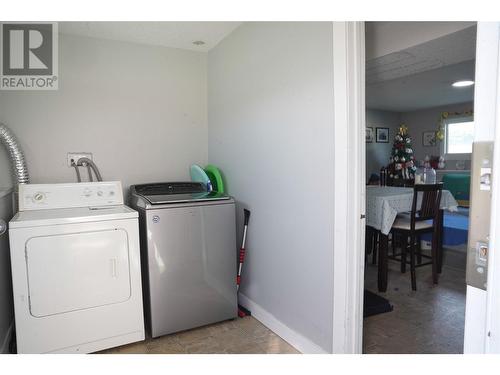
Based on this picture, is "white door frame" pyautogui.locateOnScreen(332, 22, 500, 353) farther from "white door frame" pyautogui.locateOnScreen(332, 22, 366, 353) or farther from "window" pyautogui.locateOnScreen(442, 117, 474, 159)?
"window" pyautogui.locateOnScreen(442, 117, 474, 159)

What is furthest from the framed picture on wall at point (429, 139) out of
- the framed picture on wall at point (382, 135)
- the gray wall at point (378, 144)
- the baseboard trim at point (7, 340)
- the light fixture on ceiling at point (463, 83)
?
the baseboard trim at point (7, 340)

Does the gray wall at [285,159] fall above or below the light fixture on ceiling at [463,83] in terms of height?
below

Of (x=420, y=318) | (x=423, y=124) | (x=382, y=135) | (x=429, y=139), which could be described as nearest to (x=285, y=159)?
(x=420, y=318)

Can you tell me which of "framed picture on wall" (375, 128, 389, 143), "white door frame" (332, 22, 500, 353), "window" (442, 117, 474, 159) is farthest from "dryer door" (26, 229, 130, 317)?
"window" (442, 117, 474, 159)

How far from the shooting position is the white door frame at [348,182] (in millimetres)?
1610

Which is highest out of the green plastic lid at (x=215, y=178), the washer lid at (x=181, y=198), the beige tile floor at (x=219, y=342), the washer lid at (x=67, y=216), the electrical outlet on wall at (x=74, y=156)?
the electrical outlet on wall at (x=74, y=156)

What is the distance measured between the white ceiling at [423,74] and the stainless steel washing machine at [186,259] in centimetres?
151

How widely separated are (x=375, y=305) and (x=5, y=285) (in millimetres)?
2622

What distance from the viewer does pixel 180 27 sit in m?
2.46

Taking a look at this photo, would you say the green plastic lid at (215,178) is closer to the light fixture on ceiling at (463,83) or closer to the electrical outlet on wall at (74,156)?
the electrical outlet on wall at (74,156)

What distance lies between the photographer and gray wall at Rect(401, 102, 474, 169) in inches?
294

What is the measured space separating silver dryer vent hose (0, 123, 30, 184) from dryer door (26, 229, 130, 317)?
0.77 metres
